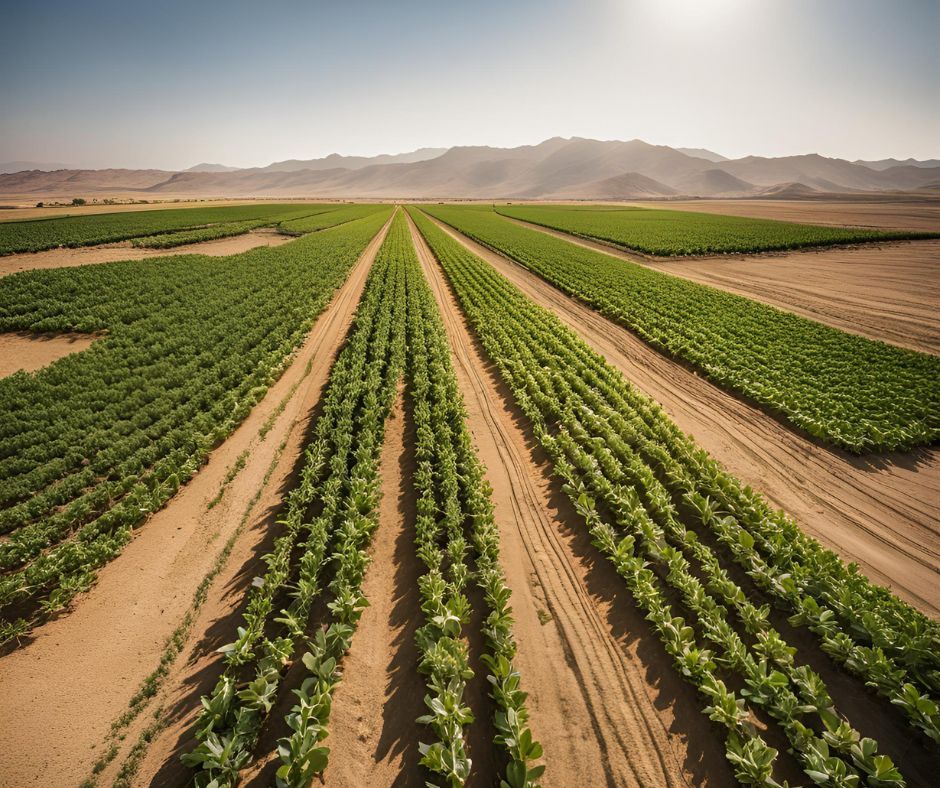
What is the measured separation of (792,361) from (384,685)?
16.5 metres

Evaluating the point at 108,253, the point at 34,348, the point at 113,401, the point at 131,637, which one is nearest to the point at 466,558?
the point at 131,637

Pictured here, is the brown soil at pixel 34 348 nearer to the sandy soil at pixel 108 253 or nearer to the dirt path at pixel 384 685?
the dirt path at pixel 384 685

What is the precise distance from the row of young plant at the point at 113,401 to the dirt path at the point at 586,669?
7618 mm

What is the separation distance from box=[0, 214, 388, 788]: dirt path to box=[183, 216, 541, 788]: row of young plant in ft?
2.07

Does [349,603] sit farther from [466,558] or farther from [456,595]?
[466,558]

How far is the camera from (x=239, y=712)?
4.68 metres

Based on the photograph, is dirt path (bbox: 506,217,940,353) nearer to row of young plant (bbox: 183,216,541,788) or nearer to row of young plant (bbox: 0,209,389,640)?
row of young plant (bbox: 183,216,541,788)

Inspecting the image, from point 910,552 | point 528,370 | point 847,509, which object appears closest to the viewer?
point 910,552

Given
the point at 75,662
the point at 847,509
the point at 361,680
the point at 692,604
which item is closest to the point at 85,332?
the point at 75,662

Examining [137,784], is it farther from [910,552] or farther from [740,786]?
[910,552]

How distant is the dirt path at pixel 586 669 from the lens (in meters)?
4.64

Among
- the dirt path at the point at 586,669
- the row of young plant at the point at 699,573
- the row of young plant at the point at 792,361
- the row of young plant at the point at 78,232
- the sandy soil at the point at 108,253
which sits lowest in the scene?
the dirt path at the point at 586,669

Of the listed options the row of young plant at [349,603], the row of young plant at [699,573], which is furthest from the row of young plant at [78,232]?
the row of young plant at [699,573]

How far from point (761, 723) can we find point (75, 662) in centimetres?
950
